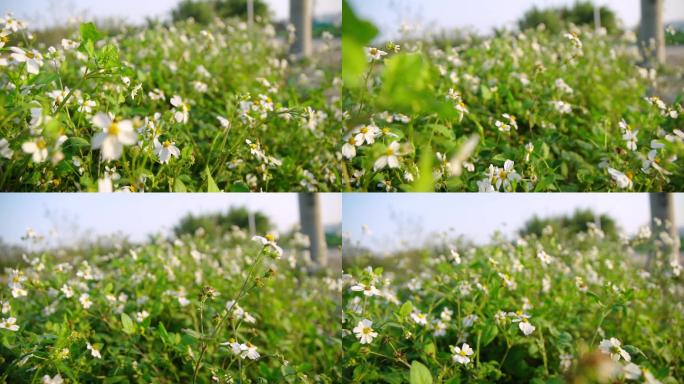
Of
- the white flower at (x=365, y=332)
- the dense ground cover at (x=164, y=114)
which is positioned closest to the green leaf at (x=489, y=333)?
the white flower at (x=365, y=332)

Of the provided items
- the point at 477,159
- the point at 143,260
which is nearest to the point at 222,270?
the point at 143,260

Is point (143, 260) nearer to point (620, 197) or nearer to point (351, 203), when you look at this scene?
point (351, 203)

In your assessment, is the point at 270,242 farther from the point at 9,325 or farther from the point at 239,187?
the point at 9,325

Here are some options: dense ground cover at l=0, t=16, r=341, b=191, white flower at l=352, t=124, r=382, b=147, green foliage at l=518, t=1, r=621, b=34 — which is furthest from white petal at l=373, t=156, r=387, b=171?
green foliage at l=518, t=1, r=621, b=34

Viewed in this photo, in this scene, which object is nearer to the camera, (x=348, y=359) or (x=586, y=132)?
(x=348, y=359)

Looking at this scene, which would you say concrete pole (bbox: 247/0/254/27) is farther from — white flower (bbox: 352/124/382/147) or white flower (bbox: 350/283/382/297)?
white flower (bbox: 350/283/382/297)

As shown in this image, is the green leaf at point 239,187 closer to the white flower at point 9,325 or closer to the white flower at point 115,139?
the white flower at point 9,325
